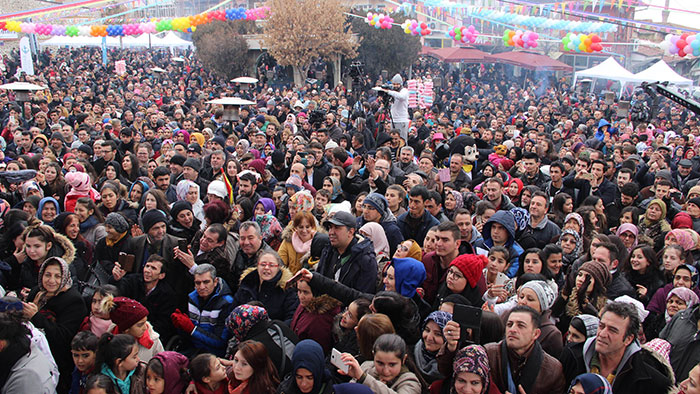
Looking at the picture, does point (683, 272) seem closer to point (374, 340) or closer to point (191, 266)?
point (374, 340)

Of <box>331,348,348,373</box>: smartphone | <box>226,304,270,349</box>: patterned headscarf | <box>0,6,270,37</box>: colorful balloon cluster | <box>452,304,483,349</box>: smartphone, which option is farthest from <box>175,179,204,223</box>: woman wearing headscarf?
<box>0,6,270,37</box>: colorful balloon cluster

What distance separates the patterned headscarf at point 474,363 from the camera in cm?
272

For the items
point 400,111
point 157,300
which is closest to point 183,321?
point 157,300

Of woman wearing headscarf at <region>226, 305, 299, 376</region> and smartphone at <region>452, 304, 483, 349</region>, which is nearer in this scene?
smartphone at <region>452, 304, 483, 349</region>

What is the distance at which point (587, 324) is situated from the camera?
10.8 ft

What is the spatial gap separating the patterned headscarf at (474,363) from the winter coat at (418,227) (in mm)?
2349

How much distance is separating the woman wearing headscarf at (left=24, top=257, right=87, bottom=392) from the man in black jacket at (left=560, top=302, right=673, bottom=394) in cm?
302

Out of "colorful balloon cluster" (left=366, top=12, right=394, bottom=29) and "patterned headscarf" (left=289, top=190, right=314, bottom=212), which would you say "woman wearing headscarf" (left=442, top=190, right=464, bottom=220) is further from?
"colorful balloon cluster" (left=366, top=12, right=394, bottom=29)

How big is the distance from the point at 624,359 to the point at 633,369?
0.06 m

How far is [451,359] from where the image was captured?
2.94m

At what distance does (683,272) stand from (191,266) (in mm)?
3525

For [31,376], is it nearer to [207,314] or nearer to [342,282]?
[207,314]

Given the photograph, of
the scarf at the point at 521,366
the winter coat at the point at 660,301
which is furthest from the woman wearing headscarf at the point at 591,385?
the winter coat at the point at 660,301

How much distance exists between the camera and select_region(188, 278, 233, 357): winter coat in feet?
12.4
